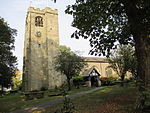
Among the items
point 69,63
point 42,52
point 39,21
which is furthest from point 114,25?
point 39,21

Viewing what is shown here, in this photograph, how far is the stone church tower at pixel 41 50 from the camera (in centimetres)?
3541

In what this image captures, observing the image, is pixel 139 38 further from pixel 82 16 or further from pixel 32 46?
pixel 32 46

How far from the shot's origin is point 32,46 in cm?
3731

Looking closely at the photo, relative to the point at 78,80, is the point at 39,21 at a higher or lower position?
higher

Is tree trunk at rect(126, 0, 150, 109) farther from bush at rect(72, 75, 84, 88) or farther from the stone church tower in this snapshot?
bush at rect(72, 75, 84, 88)

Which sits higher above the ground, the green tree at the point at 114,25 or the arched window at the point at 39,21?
the arched window at the point at 39,21

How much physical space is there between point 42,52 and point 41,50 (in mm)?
629

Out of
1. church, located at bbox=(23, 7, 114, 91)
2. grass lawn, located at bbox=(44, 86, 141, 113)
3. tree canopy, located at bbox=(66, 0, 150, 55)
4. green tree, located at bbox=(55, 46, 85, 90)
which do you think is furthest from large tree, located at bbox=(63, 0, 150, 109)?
church, located at bbox=(23, 7, 114, 91)

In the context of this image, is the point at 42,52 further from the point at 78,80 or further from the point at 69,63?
the point at 69,63

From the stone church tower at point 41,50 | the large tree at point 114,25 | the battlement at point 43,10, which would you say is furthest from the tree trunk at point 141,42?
the battlement at point 43,10

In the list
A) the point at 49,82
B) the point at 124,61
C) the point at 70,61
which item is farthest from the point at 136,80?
the point at 49,82

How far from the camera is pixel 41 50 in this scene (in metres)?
38.3

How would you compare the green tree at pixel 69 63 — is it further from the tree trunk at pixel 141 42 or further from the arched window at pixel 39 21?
the tree trunk at pixel 141 42

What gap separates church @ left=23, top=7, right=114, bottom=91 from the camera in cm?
3544
